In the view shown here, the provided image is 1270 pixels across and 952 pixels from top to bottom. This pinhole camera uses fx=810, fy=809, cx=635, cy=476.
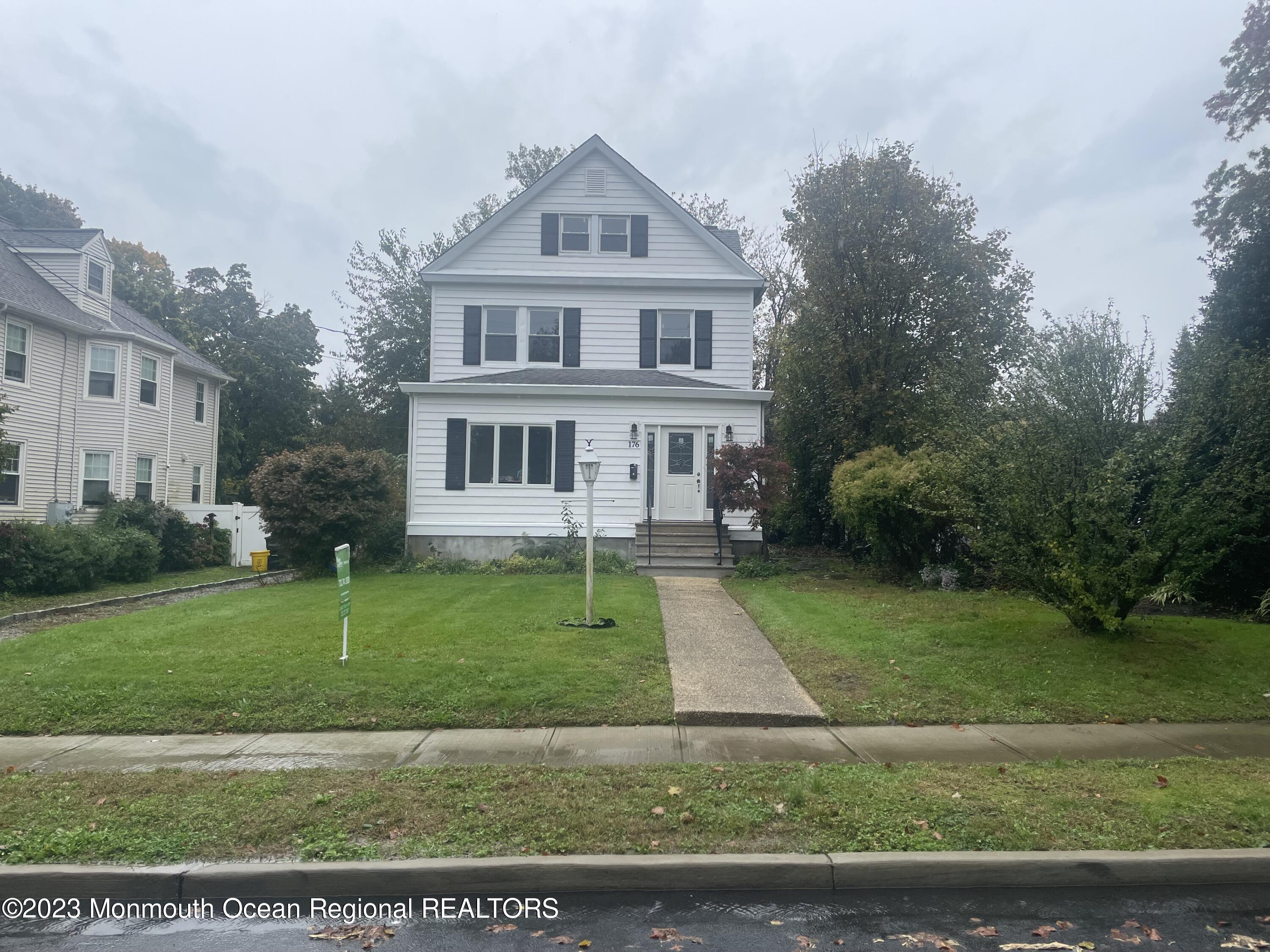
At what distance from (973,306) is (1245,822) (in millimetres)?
17641

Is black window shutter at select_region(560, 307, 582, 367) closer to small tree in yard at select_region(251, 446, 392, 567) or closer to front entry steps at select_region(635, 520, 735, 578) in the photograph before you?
front entry steps at select_region(635, 520, 735, 578)

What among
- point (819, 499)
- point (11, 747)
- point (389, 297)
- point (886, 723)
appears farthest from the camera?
point (389, 297)

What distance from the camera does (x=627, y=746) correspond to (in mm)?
6668

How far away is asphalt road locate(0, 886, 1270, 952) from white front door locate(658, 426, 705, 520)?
14.8m

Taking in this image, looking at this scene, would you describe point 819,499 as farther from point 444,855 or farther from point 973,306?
point 444,855

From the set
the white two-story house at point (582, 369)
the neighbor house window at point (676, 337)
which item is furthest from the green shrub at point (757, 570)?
the neighbor house window at point (676, 337)

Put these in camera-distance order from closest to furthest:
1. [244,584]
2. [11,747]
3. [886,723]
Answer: [11,747] < [886,723] < [244,584]

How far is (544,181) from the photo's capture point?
21.1m

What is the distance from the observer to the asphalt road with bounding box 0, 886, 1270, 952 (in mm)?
3943

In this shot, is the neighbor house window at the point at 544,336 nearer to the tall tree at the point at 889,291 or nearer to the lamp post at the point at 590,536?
the tall tree at the point at 889,291

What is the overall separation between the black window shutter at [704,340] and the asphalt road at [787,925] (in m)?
17.0

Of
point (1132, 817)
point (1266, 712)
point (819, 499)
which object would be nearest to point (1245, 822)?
point (1132, 817)

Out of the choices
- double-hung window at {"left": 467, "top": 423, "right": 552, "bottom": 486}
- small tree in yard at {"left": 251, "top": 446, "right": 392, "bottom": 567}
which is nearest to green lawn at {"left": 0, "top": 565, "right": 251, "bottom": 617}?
small tree in yard at {"left": 251, "top": 446, "right": 392, "bottom": 567}

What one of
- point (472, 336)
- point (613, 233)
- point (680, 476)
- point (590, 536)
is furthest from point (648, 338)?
point (590, 536)
